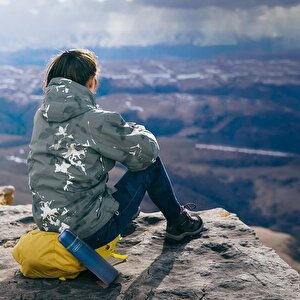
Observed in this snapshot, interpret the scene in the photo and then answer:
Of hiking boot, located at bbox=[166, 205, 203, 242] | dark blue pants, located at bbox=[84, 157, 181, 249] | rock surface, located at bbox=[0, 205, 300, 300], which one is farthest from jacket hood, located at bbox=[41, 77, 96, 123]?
hiking boot, located at bbox=[166, 205, 203, 242]

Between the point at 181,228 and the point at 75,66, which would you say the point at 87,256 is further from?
the point at 75,66

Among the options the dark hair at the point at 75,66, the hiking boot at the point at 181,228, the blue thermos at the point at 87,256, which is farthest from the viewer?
the hiking boot at the point at 181,228

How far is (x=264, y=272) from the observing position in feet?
21.3

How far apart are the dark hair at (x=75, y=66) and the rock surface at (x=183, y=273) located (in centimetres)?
291

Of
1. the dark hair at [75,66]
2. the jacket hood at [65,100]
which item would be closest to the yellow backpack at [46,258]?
the jacket hood at [65,100]

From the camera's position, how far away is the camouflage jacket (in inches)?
216

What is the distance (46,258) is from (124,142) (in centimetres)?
194

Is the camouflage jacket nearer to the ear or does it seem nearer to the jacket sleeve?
the jacket sleeve

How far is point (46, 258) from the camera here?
228 inches

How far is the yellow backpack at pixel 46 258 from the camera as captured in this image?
227 inches

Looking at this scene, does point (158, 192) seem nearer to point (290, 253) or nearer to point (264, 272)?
point (264, 272)

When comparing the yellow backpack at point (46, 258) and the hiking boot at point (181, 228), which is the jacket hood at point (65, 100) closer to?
the yellow backpack at point (46, 258)

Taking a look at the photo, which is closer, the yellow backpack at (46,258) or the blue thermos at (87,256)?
the blue thermos at (87,256)

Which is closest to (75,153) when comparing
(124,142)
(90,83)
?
(124,142)
